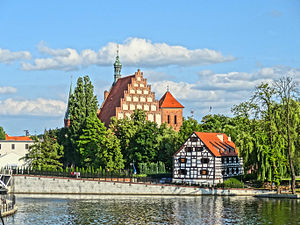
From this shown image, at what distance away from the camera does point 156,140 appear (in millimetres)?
88625

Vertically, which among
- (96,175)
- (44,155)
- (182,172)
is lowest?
(96,175)

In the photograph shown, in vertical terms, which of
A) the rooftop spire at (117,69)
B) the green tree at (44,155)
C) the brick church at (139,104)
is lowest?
the green tree at (44,155)

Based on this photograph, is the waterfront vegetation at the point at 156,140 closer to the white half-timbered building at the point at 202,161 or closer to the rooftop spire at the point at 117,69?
the white half-timbered building at the point at 202,161

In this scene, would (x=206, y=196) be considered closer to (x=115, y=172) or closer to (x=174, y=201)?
(x=174, y=201)

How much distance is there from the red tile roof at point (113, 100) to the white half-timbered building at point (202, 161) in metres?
24.1

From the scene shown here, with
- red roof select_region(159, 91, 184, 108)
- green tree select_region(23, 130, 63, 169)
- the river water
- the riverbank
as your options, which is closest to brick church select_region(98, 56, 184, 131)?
red roof select_region(159, 91, 184, 108)

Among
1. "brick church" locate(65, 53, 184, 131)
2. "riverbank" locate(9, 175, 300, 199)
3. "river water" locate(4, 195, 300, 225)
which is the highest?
"brick church" locate(65, 53, 184, 131)

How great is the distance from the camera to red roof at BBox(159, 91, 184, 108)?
107 meters

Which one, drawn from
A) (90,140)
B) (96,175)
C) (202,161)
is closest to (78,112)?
(90,140)

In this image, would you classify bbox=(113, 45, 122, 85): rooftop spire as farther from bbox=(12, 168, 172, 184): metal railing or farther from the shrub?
the shrub

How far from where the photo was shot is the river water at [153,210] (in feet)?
165

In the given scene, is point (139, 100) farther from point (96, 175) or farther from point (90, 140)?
point (96, 175)

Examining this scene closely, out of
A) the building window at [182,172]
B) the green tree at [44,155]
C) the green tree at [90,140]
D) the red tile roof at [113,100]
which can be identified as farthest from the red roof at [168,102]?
the green tree at [44,155]

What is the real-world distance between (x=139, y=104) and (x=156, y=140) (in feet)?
48.4
